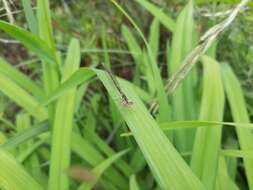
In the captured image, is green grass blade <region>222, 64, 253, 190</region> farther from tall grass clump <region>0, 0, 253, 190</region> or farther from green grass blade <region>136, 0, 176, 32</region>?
green grass blade <region>136, 0, 176, 32</region>

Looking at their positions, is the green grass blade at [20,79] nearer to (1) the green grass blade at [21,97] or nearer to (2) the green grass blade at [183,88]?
(1) the green grass blade at [21,97]

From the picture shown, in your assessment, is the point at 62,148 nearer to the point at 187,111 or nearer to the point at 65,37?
the point at 187,111

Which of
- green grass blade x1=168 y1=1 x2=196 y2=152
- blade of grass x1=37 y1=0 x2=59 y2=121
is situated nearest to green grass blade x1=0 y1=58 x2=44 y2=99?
blade of grass x1=37 y1=0 x2=59 y2=121

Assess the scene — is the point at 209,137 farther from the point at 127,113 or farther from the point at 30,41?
the point at 30,41

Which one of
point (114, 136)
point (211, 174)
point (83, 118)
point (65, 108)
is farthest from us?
point (83, 118)

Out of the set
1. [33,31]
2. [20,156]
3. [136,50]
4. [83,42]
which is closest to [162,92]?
[33,31]

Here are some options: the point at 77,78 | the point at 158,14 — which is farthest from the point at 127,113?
the point at 158,14
